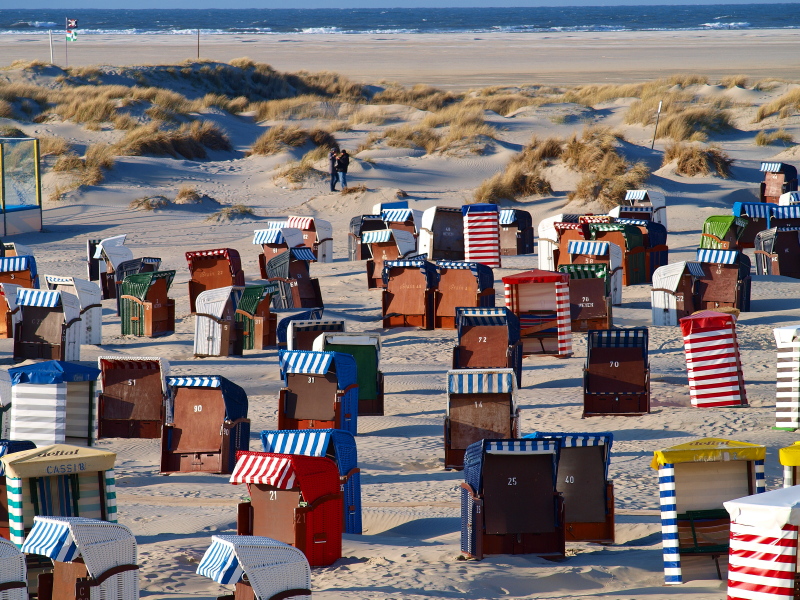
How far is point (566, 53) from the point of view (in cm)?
9150

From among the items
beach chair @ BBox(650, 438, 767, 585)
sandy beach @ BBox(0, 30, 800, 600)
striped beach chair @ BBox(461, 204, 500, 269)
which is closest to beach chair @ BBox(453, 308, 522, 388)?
sandy beach @ BBox(0, 30, 800, 600)

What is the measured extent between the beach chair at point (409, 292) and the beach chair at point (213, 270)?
2493mm

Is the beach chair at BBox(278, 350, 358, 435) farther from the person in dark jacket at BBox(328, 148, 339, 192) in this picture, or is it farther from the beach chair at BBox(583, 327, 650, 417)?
the person in dark jacket at BBox(328, 148, 339, 192)

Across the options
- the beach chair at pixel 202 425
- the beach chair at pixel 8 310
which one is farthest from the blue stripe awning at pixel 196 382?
the beach chair at pixel 8 310

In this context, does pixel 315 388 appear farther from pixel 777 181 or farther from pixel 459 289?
pixel 777 181

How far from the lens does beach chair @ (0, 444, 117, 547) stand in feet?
21.6

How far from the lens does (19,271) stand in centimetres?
1609

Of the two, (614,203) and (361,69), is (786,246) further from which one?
(361,69)

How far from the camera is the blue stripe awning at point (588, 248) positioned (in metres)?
16.7

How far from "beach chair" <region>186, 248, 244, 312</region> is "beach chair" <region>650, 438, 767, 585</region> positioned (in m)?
10.8

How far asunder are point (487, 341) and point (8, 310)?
277 inches

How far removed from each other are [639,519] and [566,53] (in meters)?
87.4

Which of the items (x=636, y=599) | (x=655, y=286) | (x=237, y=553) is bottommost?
(x=636, y=599)

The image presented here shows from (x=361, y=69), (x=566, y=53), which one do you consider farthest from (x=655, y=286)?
(x=566, y=53)
